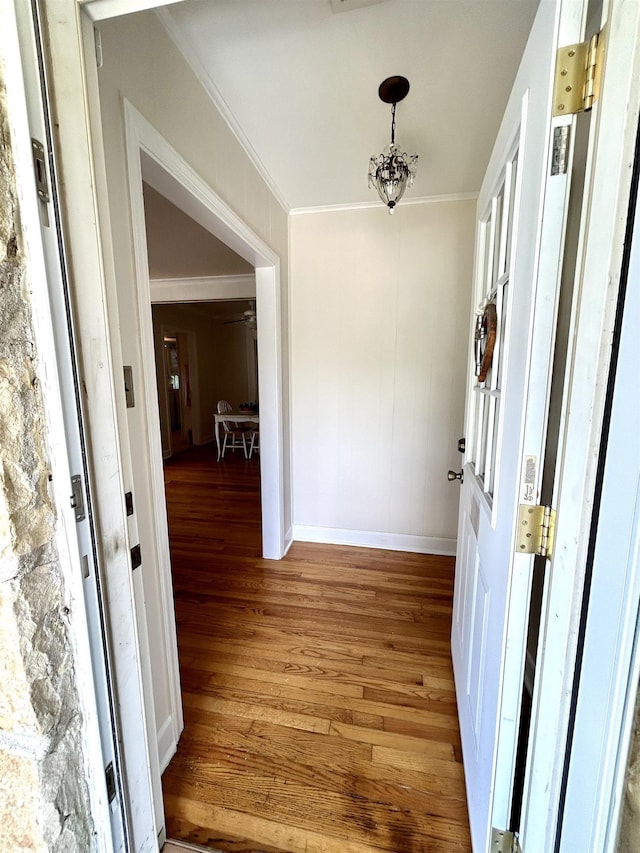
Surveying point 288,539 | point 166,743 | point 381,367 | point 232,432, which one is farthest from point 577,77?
point 232,432

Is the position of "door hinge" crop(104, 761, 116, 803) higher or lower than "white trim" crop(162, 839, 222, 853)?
higher

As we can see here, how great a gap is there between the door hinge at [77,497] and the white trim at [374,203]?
2.57 metres

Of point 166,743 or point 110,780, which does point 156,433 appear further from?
point 166,743

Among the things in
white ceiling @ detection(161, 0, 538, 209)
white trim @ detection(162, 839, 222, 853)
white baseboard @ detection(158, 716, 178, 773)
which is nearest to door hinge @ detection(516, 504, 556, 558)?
white trim @ detection(162, 839, 222, 853)

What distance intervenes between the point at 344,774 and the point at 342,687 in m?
0.36

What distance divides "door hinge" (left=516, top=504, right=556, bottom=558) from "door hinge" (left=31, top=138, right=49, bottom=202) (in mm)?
1178

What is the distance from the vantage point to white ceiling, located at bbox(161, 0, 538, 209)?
1.21 meters

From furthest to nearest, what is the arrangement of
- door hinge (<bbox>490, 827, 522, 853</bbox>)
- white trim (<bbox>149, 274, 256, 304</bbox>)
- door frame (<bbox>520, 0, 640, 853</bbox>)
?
white trim (<bbox>149, 274, 256, 304</bbox>) → door hinge (<bbox>490, 827, 522, 853</bbox>) → door frame (<bbox>520, 0, 640, 853</bbox>)

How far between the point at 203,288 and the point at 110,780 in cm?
448

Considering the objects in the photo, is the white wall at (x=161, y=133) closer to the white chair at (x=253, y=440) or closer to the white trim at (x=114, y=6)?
the white trim at (x=114, y=6)

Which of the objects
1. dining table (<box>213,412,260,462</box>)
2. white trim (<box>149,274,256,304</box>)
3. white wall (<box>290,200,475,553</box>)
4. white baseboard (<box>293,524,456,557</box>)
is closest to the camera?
white wall (<box>290,200,475,553</box>)

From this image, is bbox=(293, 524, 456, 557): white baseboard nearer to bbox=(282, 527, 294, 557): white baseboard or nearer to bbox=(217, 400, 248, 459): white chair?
bbox=(282, 527, 294, 557): white baseboard

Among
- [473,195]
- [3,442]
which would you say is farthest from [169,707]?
[473,195]

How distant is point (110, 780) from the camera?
89cm
